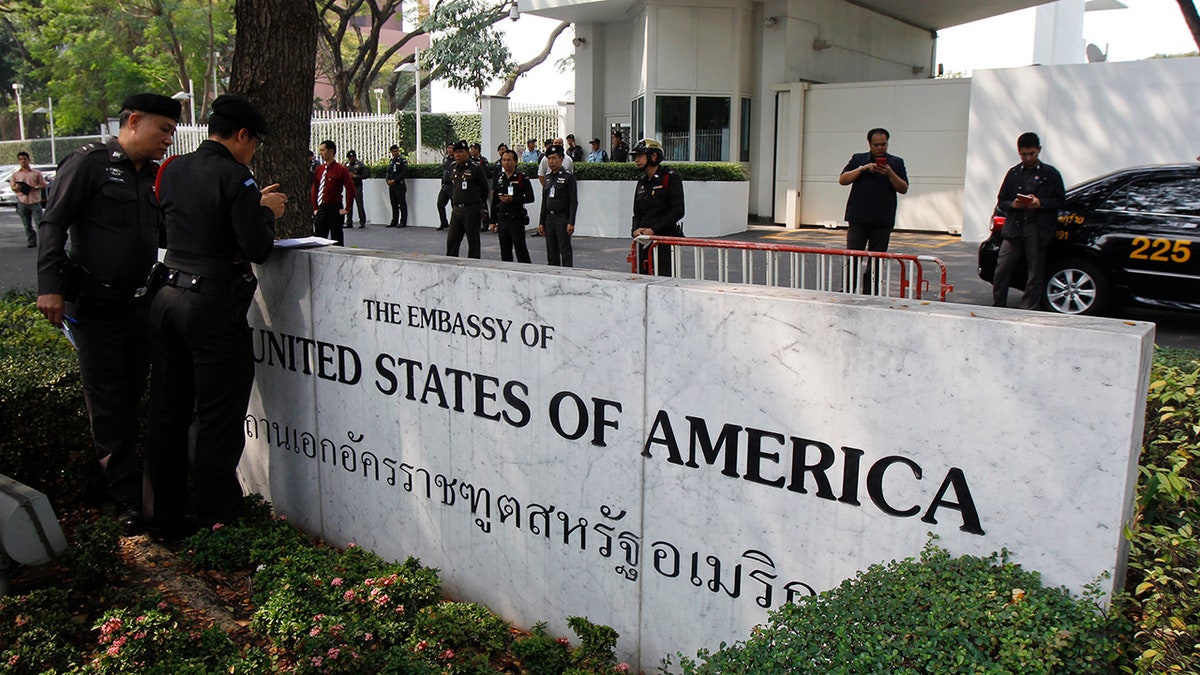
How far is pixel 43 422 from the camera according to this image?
4695 millimetres

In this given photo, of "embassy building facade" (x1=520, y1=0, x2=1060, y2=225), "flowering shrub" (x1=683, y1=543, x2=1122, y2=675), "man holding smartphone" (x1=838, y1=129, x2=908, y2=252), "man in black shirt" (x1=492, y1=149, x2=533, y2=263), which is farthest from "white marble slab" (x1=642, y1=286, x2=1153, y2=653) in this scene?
"embassy building facade" (x1=520, y1=0, x2=1060, y2=225)

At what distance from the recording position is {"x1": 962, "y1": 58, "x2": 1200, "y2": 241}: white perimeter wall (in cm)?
1452

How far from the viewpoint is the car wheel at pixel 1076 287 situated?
935 centimetres

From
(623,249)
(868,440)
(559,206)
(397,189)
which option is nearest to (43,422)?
(868,440)

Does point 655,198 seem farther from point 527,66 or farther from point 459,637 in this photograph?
point 527,66

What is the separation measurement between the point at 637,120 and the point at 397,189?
Result: 571cm

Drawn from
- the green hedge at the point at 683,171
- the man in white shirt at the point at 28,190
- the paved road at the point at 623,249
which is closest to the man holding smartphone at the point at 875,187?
the paved road at the point at 623,249

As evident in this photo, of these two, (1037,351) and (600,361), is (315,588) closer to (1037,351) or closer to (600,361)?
(600,361)

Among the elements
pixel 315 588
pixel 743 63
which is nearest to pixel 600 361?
pixel 315 588

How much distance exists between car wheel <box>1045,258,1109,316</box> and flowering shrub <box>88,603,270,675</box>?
28.0 ft

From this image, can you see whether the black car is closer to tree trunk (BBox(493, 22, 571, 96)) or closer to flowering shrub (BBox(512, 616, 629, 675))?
flowering shrub (BBox(512, 616, 629, 675))

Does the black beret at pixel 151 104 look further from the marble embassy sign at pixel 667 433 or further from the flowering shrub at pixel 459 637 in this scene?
the flowering shrub at pixel 459 637

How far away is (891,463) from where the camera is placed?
2.81m

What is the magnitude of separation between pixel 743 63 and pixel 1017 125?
6.74 metres
